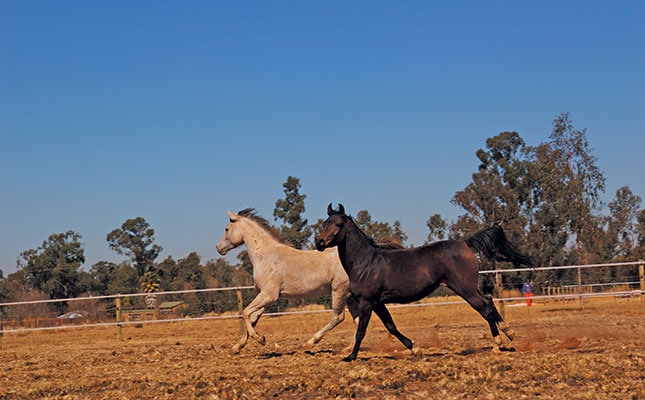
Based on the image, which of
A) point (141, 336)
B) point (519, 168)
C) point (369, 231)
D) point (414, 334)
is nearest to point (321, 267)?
point (414, 334)

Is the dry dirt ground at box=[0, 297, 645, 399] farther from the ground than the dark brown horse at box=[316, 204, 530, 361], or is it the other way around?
the dark brown horse at box=[316, 204, 530, 361]

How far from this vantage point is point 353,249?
8391mm

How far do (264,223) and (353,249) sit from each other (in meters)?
2.51

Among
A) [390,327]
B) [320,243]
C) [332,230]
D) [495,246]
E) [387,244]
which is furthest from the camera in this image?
[387,244]

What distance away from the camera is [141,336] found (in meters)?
17.0

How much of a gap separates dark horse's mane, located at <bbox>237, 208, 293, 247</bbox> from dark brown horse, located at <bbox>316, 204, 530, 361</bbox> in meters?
2.03

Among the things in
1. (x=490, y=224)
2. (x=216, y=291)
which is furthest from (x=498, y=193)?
(x=216, y=291)

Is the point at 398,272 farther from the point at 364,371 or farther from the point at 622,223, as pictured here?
the point at 622,223

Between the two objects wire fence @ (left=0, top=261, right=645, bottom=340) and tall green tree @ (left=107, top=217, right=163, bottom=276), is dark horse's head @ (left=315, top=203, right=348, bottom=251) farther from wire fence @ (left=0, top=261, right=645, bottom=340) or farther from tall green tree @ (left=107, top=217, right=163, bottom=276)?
tall green tree @ (left=107, top=217, right=163, bottom=276)

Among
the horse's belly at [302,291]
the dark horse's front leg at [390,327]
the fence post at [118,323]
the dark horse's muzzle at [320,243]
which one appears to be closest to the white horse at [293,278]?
the horse's belly at [302,291]

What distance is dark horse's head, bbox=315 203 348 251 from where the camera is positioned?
26.9 feet

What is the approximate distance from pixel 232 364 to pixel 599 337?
Result: 5.02 meters

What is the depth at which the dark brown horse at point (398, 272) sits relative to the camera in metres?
8.02

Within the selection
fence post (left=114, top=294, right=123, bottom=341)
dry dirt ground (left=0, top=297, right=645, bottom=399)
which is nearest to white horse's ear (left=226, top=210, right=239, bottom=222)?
dry dirt ground (left=0, top=297, right=645, bottom=399)
